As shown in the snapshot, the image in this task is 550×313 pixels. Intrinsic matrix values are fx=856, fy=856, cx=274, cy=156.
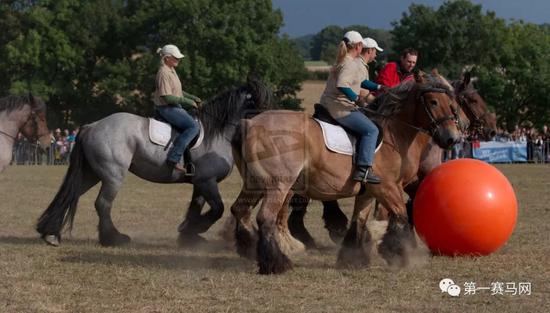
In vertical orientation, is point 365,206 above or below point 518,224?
above

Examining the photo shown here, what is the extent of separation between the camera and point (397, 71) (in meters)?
13.0

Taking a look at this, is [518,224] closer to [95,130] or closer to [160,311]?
[95,130]

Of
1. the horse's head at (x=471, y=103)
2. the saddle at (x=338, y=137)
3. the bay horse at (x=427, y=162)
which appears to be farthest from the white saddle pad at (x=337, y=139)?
the horse's head at (x=471, y=103)

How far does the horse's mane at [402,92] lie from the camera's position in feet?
35.3

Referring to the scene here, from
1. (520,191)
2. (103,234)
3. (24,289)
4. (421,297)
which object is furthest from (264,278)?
(520,191)

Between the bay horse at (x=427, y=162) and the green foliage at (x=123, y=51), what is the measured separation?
1666 inches

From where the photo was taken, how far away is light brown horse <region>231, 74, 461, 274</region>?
9945 mm

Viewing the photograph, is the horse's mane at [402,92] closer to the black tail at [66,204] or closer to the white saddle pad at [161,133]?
the white saddle pad at [161,133]

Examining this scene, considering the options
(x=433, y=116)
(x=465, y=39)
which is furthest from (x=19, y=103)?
(x=465, y=39)

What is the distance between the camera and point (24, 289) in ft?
29.6

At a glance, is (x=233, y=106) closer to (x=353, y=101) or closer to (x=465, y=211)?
(x=353, y=101)

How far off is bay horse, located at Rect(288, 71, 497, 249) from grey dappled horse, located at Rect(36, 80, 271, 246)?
1.19m

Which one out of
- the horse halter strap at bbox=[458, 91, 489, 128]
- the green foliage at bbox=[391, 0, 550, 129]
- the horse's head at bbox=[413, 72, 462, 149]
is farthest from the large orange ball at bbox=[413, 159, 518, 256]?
the green foliage at bbox=[391, 0, 550, 129]

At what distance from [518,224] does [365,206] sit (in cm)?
523
